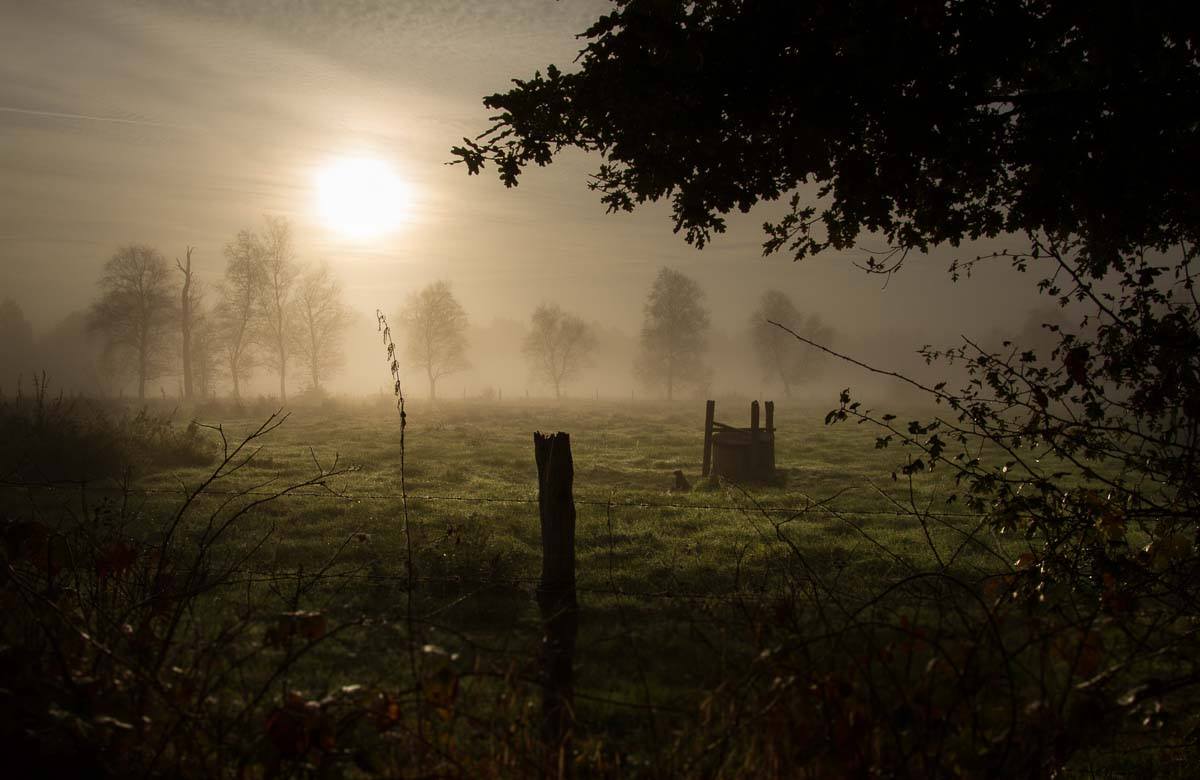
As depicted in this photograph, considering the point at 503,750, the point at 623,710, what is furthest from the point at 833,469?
the point at 503,750

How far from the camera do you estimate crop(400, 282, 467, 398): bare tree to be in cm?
6406

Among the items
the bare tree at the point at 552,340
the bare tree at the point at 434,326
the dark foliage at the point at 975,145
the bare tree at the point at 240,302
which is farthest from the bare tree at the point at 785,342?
the dark foliage at the point at 975,145

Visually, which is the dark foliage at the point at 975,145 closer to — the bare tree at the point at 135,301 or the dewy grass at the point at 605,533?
the dewy grass at the point at 605,533

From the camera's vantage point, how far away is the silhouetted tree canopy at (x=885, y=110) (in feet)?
14.0

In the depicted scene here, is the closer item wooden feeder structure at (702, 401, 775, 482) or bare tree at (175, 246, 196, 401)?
wooden feeder structure at (702, 401, 775, 482)

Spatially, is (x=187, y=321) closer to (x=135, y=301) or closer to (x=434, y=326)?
(x=135, y=301)

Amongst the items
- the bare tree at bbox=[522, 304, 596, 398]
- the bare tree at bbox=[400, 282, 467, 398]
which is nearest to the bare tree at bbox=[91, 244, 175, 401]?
the bare tree at bbox=[400, 282, 467, 398]

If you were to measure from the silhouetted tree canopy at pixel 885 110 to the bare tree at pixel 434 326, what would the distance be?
5923 cm

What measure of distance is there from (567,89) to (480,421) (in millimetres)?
29285

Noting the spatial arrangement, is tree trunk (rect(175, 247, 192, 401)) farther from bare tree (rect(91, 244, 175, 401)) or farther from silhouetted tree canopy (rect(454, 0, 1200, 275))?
silhouetted tree canopy (rect(454, 0, 1200, 275))

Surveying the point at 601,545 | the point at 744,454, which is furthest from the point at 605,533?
the point at 744,454

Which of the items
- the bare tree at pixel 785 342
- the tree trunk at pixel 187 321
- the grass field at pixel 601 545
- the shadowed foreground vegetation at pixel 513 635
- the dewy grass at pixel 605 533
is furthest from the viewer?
the bare tree at pixel 785 342

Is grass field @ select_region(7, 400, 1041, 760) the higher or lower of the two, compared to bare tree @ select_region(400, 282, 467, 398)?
lower

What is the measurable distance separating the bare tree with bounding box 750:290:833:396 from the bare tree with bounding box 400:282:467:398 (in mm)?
30935
